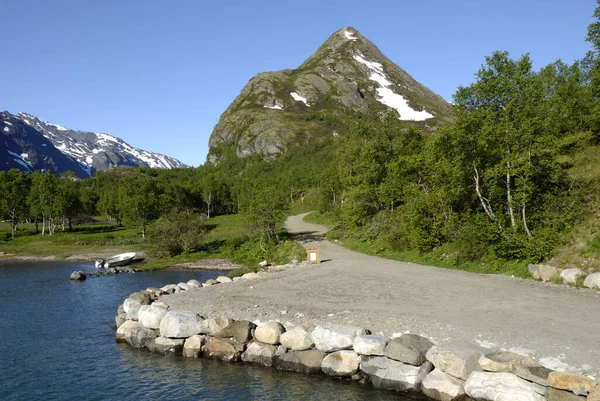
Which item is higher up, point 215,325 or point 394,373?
point 215,325

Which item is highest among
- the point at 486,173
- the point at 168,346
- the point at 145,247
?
the point at 486,173

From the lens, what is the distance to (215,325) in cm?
1903

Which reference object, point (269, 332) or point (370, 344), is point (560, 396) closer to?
point (370, 344)

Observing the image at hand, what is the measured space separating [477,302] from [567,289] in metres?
5.14

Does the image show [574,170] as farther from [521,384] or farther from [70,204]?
[70,204]

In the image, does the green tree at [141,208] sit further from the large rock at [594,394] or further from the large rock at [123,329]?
the large rock at [594,394]

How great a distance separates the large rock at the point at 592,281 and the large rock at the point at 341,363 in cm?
1316

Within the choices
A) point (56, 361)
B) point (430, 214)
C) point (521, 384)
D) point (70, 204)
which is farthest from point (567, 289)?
point (70, 204)

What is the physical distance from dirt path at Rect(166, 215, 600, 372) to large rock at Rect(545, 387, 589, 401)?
1390 mm

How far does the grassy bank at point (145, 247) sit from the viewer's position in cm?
4859

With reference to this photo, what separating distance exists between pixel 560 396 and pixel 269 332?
410 inches

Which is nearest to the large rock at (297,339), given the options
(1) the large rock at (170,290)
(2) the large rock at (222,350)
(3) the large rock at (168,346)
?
(2) the large rock at (222,350)

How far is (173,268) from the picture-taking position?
50.5 m

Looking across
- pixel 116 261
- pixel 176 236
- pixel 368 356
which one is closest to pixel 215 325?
pixel 368 356
